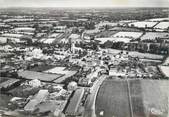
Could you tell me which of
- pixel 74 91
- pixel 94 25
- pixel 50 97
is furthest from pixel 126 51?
pixel 50 97

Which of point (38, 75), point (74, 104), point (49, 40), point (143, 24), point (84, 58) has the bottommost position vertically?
point (74, 104)

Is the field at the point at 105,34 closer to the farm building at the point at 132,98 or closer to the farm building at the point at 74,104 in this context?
the farm building at the point at 132,98

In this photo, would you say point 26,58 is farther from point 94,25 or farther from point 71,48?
point 94,25

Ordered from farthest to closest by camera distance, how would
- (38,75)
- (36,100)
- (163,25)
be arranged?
1. (38,75)
2. (36,100)
3. (163,25)

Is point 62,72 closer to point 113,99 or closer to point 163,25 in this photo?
point 113,99

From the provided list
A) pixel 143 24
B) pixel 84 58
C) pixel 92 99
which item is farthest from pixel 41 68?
pixel 143 24

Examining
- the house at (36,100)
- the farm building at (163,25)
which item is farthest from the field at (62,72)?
the farm building at (163,25)

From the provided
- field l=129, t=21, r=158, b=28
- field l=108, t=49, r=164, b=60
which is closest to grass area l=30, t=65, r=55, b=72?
field l=108, t=49, r=164, b=60

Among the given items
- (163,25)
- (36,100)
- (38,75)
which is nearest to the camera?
(163,25)

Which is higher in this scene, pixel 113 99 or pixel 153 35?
pixel 153 35
